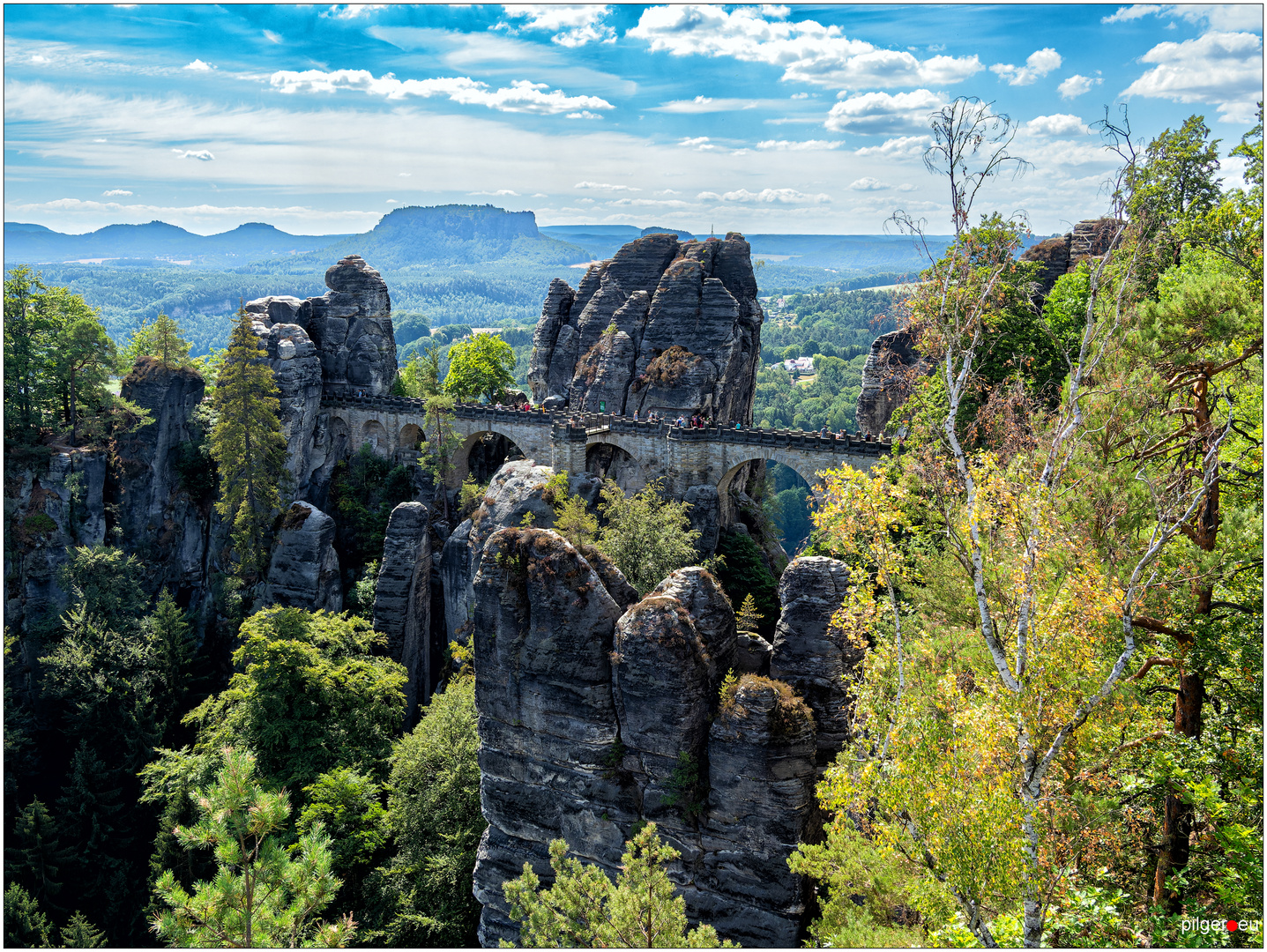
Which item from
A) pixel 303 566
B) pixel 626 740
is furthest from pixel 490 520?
pixel 626 740

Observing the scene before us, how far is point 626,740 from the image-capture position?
17.4 meters

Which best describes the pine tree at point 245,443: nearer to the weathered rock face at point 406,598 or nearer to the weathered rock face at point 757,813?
the weathered rock face at point 406,598

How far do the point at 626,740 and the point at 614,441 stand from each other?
1079 inches

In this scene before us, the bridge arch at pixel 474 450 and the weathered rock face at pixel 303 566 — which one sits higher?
the bridge arch at pixel 474 450

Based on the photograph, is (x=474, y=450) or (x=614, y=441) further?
(x=474, y=450)

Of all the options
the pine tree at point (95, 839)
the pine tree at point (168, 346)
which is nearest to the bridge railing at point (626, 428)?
the pine tree at point (168, 346)

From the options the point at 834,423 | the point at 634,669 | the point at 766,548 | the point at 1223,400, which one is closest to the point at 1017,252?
the point at 766,548

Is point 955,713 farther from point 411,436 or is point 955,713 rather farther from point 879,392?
point 411,436

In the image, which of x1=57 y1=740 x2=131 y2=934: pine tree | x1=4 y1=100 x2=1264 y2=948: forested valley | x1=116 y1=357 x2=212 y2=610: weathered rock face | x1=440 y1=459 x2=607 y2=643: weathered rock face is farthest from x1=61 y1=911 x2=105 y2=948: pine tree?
x1=116 y1=357 x2=212 y2=610: weathered rock face

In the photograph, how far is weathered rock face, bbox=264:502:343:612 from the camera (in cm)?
3944

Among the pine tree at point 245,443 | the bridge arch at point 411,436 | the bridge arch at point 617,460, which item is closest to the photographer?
the pine tree at point 245,443

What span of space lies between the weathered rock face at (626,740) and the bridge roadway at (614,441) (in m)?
20.3

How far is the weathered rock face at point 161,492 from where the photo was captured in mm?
43469

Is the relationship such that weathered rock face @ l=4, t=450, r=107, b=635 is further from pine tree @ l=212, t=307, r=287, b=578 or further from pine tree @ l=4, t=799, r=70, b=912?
pine tree @ l=4, t=799, r=70, b=912
